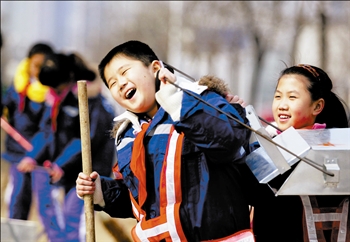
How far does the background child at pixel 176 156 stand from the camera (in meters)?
2.36

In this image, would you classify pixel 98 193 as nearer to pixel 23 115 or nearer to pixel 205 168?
pixel 205 168

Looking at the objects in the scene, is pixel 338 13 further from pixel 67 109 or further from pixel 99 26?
pixel 99 26

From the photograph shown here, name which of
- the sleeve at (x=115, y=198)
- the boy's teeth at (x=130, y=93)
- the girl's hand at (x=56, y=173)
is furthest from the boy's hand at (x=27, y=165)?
the boy's teeth at (x=130, y=93)

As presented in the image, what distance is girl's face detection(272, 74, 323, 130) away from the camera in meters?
2.77

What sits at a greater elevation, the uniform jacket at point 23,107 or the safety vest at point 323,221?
the uniform jacket at point 23,107

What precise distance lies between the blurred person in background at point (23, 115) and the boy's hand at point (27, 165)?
0.12m

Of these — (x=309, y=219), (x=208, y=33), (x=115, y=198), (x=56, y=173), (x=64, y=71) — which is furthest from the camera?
(x=208, y=33)

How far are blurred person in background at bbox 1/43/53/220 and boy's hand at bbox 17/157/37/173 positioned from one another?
4.9 inches

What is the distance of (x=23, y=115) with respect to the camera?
235 inches

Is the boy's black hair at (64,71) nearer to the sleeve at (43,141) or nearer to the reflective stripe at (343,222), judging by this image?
the sleeve at (43,141)

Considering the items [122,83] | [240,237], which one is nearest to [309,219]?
[240,237]

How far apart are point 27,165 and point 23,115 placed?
1.65 ft

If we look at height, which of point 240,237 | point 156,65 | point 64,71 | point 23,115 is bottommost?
point 240,237

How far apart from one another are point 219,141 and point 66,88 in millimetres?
3433
